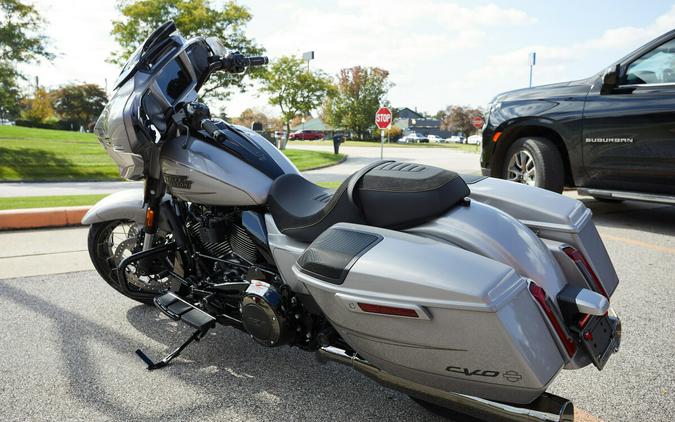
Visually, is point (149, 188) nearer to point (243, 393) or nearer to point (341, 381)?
point (243, 393)

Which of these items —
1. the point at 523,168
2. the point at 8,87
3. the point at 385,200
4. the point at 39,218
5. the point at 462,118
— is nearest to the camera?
the point at 385,200

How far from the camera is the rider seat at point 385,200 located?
6.27 feet

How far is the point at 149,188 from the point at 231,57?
88 centimetres

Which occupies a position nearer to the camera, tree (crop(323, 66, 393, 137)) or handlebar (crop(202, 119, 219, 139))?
handlebar (crop(202, 119, 219, 139))

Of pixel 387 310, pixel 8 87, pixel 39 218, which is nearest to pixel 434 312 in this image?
pixel 387 310

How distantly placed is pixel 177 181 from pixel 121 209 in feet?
2.48

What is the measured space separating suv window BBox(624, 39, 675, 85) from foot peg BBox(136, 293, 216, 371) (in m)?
5.09

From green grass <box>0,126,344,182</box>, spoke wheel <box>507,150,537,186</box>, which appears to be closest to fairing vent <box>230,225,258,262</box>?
spoke wheel <box>507,150,537,186</box>

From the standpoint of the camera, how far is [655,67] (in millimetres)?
5230

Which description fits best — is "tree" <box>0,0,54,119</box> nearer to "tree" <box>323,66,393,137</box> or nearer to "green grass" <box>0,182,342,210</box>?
"green grass" <box>0,182,342,210</box>

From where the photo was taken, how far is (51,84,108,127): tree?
5656 cm

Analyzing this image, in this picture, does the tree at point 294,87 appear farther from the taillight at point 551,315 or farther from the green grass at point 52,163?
the taillight at point 551,315

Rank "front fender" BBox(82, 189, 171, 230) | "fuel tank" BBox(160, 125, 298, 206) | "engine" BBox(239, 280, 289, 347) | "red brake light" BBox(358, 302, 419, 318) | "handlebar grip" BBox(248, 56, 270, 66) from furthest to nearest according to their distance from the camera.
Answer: "front fender" BBox(82, 189, 171, 230) < "handlebar grip" BBox(248, 56, 270, 66) < "fuel tank" BBox(160, 125, 298, 206) < "engine" BBox(239, 280, 289, 347) < "red brake light" BBox(358, 302, 419, 318)

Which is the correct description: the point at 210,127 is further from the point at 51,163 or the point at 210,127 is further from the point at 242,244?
the point at 51,163
